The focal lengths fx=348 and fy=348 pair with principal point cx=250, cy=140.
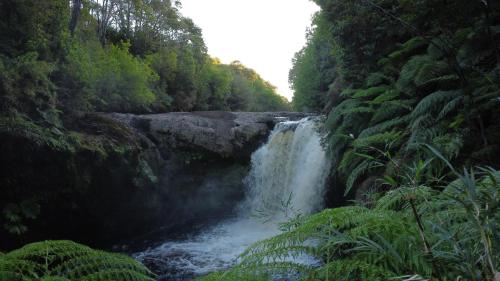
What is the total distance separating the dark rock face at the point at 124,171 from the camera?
767 cm

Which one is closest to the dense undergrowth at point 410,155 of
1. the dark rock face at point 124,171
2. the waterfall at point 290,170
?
the waterfall at point 290,170

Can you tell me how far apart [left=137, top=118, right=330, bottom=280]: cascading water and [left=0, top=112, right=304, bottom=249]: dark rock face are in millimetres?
773

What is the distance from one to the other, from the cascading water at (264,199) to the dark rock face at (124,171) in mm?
773

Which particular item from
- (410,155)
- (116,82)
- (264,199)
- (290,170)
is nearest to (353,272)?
(410,155)

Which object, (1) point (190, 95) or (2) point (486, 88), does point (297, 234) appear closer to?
(2) point (486, 88)

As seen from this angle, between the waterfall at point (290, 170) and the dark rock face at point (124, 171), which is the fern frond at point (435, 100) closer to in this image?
the waterfall at point (290, 170)

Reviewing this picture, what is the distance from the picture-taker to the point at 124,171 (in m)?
10.0

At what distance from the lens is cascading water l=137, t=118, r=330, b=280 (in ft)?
27.8

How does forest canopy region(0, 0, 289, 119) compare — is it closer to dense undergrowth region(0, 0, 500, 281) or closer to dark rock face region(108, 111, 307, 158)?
dense undergrowth region(0, 0, 500, 281)

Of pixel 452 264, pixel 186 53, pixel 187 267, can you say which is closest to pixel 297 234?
pixel 452 264

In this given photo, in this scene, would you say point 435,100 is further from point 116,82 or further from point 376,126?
point 116,82

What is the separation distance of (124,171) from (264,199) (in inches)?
189

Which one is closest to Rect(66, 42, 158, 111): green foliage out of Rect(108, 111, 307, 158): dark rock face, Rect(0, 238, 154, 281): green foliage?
Rect(108, 111, 307, 158): dark rock face

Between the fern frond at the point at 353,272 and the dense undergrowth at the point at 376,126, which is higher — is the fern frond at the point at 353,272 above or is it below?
below
